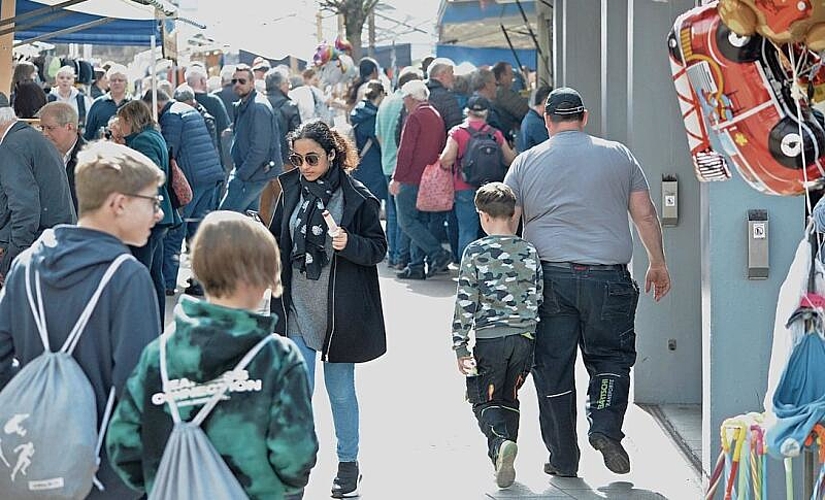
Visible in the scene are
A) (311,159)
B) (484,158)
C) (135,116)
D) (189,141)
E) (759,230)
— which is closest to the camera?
(759,230)

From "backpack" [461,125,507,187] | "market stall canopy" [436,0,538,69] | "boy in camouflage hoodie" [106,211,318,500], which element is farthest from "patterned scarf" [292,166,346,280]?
"market stall canopy" [436,0,538,69]

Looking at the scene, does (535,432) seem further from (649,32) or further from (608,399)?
(649,32)

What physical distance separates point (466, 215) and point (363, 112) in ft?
7.92

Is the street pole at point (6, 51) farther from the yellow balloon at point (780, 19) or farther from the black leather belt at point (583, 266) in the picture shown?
the yellow balloon at point (780, 19)

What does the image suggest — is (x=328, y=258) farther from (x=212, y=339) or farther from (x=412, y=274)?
(x=412, y=274)

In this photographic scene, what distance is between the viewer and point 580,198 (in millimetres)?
6844

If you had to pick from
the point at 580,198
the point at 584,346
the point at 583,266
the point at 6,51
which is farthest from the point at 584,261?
the point at 6,51

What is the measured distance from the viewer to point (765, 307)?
582 cm

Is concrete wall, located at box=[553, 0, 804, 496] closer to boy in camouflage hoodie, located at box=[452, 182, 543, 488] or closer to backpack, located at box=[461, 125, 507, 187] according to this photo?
boy in camouflage hoodie, located at box=[452, 182, 543, 488]

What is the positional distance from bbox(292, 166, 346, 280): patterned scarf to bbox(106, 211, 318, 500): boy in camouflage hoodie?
2715 mm

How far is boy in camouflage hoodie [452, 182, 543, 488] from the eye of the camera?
6707 millimetres

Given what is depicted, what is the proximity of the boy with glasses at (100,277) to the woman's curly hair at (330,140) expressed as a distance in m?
2.47

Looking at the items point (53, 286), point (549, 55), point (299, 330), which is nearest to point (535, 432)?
point (299, 330)

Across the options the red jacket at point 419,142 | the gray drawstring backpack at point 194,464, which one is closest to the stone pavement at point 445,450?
the gray drawstring backpack at point 194,464
